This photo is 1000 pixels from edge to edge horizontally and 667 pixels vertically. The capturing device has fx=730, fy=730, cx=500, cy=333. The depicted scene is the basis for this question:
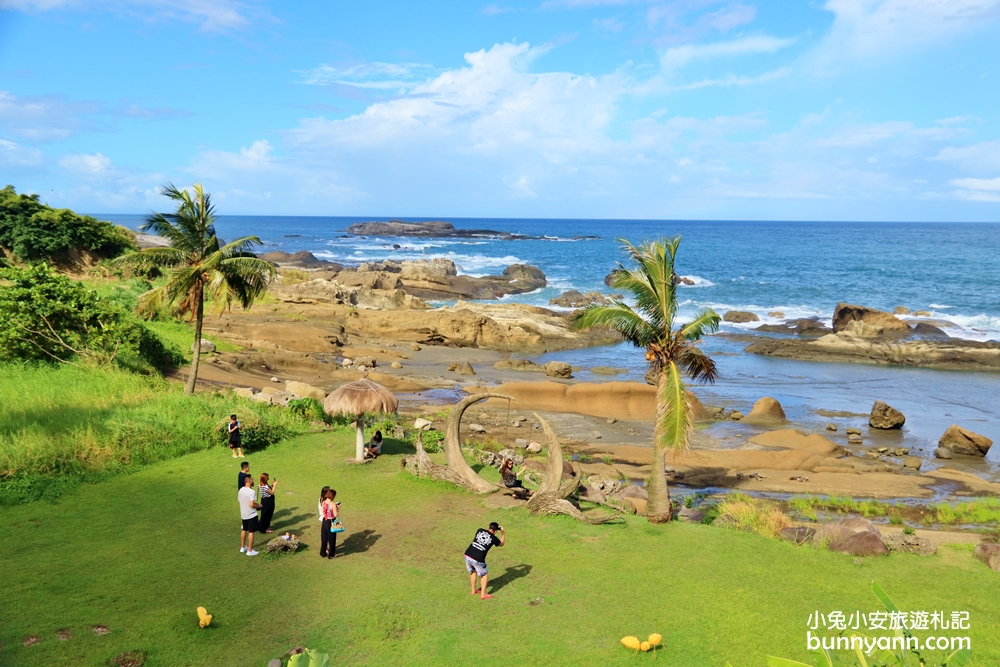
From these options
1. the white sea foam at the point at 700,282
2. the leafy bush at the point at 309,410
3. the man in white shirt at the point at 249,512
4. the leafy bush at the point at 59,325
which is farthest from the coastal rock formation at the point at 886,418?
the white sea foam at the point at 700,282

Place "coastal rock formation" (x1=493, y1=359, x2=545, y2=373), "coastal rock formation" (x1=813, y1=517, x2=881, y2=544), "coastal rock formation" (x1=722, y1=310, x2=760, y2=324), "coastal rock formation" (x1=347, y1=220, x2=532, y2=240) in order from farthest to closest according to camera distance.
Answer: "coastal rock formation" (x1=347, y1=220, x2=532, y2=240), "coastal rock formation" (x1=722, y1=310, x2=760, y2=324), "coastal rock formation" (x1=493, y1=359, x2=545, y2=373), "coastal rock formation" (x1=813, y1=517, x2=881, y2=544)

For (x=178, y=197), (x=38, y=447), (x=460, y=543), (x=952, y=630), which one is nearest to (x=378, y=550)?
(x=460, y=543)

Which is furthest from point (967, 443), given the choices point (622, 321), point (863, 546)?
point (622, 321)

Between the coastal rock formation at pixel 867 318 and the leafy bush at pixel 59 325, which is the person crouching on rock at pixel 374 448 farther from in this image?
the coastal rock formation at pixel 867 318

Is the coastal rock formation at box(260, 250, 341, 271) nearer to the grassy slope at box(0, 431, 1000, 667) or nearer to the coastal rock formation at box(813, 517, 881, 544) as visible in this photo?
the grassy slope at box(0, 431, 1000, 667)

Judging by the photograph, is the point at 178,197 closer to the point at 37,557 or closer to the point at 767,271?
the point at 37,557

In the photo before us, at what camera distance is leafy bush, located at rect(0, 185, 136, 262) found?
4384 centimetres

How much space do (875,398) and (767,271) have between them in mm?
66381

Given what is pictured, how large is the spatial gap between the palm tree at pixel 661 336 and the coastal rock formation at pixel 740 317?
46053 mm

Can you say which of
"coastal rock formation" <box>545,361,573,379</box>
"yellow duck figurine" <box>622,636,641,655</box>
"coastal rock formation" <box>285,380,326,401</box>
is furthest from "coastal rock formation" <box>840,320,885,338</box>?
"yellow duck figurine" <box>622,636,641,655</box>

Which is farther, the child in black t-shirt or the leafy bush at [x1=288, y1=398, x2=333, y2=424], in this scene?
the leafy bush at [x1=288, y1=398, x2=333, y2=424]

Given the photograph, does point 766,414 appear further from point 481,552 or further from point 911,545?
point 481,552

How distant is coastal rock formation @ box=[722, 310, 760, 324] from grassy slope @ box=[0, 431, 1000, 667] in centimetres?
4687

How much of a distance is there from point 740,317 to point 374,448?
4713cm
